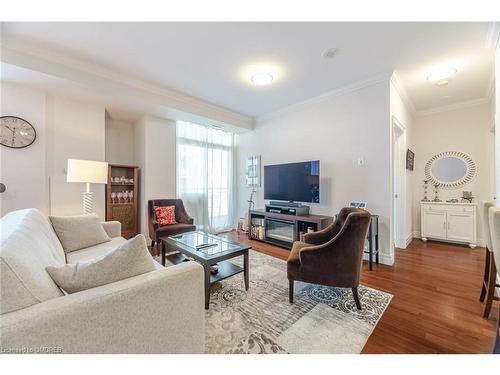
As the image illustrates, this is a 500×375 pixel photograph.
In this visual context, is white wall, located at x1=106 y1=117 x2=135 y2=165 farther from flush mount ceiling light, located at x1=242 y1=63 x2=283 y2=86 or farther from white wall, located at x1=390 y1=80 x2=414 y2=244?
white wall, located at x1=390 y1=80 x2=414 y2=244

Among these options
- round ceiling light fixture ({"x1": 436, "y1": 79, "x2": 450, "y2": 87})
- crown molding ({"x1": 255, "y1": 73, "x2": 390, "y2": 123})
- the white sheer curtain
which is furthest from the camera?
the white sheer curtain

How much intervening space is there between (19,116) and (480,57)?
5.54 m

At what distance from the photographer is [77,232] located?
83.1 inches

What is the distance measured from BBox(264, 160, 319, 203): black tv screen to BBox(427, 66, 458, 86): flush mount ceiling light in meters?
1.80

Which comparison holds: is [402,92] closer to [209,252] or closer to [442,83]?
[442,83]

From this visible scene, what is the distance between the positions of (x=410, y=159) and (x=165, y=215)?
459cm

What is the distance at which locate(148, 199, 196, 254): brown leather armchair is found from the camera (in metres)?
3.19

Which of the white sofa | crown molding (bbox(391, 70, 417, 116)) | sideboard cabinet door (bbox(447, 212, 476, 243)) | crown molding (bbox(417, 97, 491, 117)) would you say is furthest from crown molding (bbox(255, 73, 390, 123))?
the white sofa

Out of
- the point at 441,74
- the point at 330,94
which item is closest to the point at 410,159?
the point at 441,74

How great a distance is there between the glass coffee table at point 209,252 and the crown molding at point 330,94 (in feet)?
8.84

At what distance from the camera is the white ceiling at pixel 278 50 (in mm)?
1948
